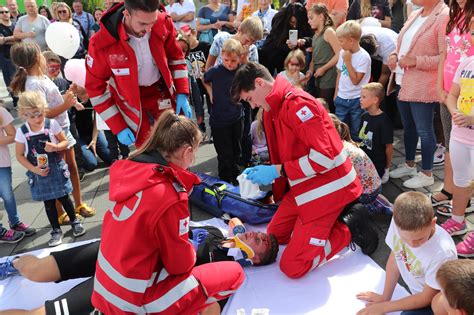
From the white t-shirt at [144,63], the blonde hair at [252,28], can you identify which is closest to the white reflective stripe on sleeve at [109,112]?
the white t-shirt at [144,63]

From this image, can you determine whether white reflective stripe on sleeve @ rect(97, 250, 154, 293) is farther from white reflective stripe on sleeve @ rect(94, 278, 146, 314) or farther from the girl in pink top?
the girl in pink top

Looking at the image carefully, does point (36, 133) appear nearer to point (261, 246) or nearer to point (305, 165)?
point (261, 246)

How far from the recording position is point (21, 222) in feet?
11.8

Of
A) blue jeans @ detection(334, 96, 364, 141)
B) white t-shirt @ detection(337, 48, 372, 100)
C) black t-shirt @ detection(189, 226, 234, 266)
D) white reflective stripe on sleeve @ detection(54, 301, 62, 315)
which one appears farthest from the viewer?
blue jeans @ detection(334, 96, 364, 141)

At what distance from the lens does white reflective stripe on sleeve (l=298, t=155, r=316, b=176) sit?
8.58 feet

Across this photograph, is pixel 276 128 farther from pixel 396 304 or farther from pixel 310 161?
pixel 396 304

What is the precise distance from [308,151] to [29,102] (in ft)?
6.79

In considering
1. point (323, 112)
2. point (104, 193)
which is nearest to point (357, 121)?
point (323, 112)

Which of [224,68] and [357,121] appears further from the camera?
[357,121]

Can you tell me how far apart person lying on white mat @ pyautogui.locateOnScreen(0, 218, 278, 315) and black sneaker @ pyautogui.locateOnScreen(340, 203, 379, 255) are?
1.75 feet

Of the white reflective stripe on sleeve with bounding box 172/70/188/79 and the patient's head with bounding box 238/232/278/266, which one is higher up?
the white reflective stripe on sleeve with bounding box 172/70/188/79

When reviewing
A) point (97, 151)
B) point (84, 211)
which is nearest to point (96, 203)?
point (84, 211)

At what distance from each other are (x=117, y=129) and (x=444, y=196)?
269 centimetres

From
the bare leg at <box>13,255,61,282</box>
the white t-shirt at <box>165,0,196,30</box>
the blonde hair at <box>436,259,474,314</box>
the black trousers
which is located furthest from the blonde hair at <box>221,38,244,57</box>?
the white t-shirt at <box>165,0,196,30</box>
